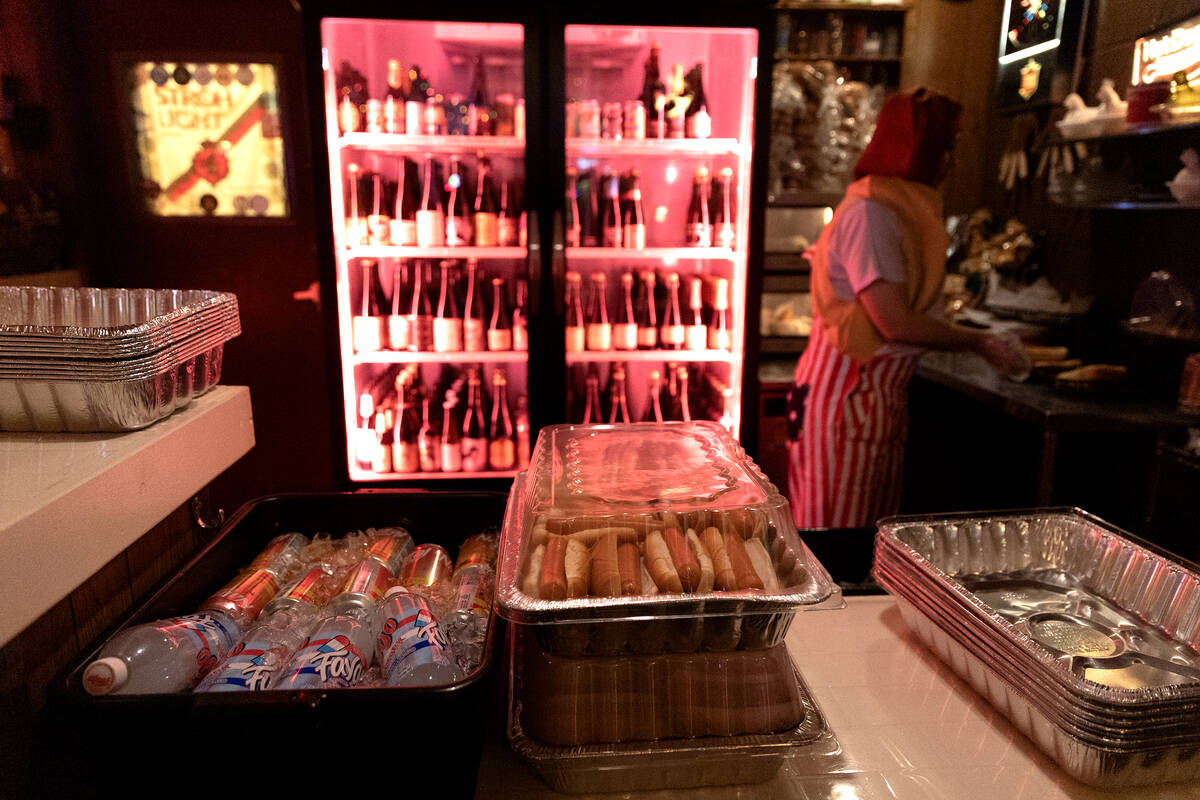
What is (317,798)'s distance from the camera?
0.82 meters

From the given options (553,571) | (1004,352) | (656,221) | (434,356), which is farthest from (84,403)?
(1004,352)

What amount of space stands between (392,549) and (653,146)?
1.86m

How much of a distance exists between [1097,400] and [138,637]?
2664 mm

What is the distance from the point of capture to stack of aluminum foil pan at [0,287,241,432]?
95 centimetres

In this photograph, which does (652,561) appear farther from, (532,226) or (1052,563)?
(532,226)

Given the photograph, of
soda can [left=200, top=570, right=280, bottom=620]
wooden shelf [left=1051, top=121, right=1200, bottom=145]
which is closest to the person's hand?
wooden shelf [left=1051, top=121, right=1200, bottom=145]

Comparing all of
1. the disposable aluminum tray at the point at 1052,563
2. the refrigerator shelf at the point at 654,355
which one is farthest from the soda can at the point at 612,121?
the disposable aluminum tray at the point at 1052,563

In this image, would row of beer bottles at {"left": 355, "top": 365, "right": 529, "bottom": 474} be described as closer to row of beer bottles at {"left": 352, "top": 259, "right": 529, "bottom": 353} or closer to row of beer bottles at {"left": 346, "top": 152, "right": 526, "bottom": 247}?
row of beer bottles at {"left": 352, "top": 259, "right": 529, "bottom": 353}

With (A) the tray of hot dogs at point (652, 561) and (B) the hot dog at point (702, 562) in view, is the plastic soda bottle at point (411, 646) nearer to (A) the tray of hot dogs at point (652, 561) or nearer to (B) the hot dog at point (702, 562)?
(A) the tray of hot dogs at point (652, 561)

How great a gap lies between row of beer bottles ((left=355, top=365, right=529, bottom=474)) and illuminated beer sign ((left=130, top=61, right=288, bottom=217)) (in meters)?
1.14

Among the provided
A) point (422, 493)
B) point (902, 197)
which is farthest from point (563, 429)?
point (902, 197)

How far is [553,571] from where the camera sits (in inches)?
34.8

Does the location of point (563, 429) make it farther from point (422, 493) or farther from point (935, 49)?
point (935, 49)

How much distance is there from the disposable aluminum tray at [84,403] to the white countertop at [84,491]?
0.05ft
